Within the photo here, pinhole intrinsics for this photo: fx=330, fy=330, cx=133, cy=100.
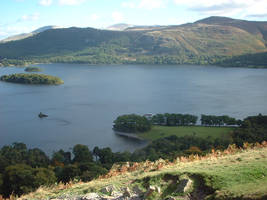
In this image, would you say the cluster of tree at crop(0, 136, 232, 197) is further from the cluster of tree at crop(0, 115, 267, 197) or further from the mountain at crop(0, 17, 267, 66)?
the mountain at crop(0, 17, 267, 66)

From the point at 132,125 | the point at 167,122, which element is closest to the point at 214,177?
the point at 132,125

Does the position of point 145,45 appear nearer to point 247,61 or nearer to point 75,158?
point 247,61

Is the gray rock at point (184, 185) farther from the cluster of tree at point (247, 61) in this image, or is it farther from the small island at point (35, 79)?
the cluster of tree at point (247, 61)

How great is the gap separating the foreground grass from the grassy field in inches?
1094

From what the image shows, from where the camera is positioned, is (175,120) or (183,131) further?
(175,120)

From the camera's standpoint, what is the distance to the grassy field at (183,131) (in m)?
37.9

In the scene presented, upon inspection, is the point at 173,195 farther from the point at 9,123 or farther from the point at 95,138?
the point at 9,123

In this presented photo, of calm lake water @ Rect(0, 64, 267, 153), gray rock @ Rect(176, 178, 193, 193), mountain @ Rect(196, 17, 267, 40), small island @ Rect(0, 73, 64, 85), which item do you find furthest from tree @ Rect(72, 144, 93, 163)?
mountain @ Rect(196, 17, 267, 40)

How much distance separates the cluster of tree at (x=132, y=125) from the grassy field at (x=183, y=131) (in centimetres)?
89

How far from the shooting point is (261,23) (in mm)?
183250

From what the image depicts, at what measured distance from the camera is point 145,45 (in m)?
162

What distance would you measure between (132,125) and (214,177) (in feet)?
112

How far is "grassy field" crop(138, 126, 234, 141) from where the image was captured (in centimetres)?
3789

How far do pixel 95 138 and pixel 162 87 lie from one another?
3711 cm
